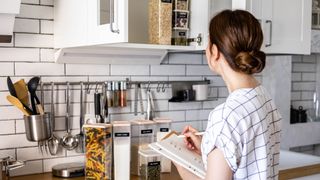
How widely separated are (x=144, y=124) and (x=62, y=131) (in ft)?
1.21

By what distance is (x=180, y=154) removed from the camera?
1.43 meters

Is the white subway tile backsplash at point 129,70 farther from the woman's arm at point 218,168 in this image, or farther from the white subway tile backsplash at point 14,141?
the woman's arm at point 218,168

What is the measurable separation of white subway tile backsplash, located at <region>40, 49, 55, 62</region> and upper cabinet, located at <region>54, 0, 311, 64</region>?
0.13ft

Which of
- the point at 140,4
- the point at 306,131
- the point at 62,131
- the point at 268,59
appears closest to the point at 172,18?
the point at 140,4

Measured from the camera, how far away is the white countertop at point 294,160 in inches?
84.5

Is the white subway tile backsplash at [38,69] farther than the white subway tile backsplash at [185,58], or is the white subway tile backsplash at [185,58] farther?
the white subway tile backsplash at [185,58]

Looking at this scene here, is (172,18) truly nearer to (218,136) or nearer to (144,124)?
(144,124)

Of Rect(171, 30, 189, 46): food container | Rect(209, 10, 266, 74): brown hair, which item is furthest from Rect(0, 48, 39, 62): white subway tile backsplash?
Rect(209, 10, 266, 74): brown hair

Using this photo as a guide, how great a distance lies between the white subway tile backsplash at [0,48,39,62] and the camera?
1749mm

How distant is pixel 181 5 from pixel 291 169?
3.08 feet

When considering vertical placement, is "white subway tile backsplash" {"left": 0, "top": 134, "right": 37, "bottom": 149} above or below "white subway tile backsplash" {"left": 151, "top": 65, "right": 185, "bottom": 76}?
below

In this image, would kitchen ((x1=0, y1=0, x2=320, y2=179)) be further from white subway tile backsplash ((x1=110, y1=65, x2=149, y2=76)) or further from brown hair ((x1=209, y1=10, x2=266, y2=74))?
brown hair ((x1=209, y1=10, x2=266, y2=74))

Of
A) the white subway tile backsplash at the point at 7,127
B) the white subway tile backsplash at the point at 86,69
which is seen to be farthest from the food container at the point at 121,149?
the white subway tile backsplash at the point at 7,127

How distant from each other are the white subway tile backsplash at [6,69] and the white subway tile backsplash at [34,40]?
92 mm
